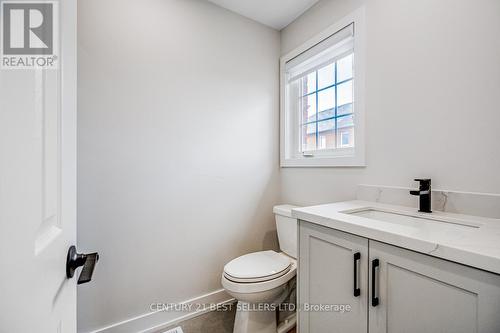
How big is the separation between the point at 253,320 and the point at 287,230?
24.5 inches

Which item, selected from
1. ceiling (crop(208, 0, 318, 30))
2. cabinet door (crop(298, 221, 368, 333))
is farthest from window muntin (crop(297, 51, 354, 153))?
cabinet door (crop(298, 221, 368, 333))

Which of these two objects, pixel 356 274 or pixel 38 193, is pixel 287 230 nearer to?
pixel 356 274

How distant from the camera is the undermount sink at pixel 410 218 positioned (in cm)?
93

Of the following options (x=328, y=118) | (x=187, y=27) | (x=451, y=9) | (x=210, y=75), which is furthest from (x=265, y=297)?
(x=187, y=27)

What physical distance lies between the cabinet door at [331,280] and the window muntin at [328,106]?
0.82 meters

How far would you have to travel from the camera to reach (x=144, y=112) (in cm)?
144

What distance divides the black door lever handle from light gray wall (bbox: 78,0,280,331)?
818 mm

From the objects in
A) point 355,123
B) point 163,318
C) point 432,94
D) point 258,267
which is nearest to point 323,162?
point 355,123

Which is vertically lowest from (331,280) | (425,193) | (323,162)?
(331,280)

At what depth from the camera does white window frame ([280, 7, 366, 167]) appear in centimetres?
141

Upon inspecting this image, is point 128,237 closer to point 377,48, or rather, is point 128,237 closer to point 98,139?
point 98,139

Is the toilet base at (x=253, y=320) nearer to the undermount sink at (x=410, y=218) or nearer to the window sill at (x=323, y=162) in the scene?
the undermount sink at (x=410, y=218)

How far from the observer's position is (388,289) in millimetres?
787

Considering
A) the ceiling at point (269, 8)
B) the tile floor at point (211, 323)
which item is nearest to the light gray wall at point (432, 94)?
the ceiling at point (269, 8)
